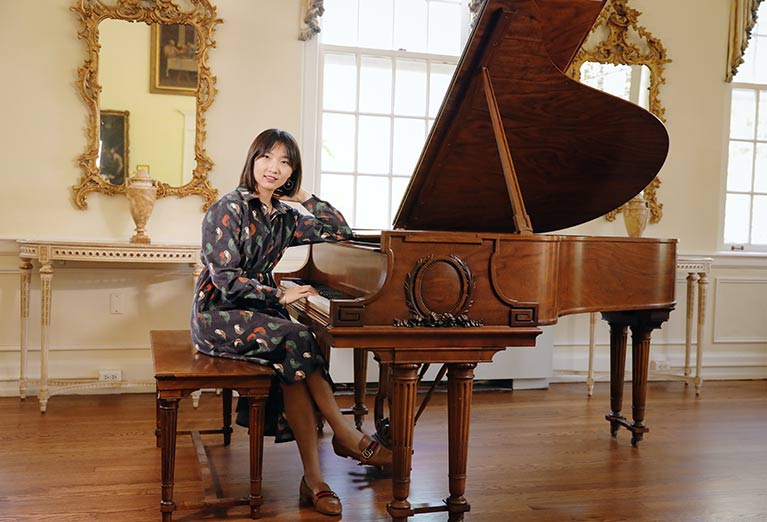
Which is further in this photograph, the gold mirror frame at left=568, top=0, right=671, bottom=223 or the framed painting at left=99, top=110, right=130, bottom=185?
the gold mirror frame at left=568, top=0, right=671, bottom=223

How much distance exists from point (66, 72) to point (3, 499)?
2.41 metres

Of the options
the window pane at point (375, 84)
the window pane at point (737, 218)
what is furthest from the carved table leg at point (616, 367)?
the window pane at point (737, 218)

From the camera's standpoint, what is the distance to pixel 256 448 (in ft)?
8.55

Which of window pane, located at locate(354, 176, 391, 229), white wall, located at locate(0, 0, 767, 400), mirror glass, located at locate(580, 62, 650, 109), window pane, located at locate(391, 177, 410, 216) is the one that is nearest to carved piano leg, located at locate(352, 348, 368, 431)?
white wall, located at locate(0, 0, 767, 400)

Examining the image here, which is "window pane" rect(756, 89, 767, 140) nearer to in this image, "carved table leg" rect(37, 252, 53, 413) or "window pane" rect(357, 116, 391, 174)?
"window pane" rect(357, 116, 391, 174)

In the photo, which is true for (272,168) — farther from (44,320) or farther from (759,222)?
(759,222)

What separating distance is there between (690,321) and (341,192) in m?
2.30

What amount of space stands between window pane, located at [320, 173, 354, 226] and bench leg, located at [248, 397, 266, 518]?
7.54 feet

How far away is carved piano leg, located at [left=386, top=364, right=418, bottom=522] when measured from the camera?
243 centimetres

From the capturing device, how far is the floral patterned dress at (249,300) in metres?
2.71

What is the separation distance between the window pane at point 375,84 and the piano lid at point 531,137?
170 cm

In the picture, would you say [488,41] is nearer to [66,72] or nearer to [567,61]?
[567,61]

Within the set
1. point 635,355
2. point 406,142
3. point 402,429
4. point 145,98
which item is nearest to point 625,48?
point 406,142

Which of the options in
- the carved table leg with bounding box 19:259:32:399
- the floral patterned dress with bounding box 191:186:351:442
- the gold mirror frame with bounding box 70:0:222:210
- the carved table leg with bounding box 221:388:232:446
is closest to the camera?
the floral patterned dress with bounding box 191:186:351:442
